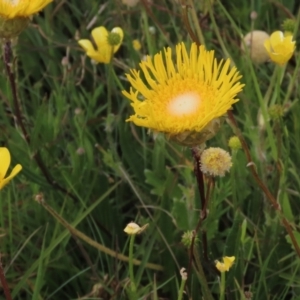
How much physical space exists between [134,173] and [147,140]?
0.38 feet

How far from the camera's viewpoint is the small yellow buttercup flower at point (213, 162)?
0.74 m

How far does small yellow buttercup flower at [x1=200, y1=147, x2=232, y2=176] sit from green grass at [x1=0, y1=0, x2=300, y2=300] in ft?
0.50

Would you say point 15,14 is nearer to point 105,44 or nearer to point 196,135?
point 105,44

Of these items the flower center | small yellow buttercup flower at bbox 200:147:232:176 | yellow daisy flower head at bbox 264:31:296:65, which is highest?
the flower center

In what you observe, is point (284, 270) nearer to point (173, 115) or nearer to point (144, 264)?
point (144, 264)

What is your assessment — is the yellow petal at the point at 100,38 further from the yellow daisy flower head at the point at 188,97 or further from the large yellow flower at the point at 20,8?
the yellow daisy flower head at the point at 188,97

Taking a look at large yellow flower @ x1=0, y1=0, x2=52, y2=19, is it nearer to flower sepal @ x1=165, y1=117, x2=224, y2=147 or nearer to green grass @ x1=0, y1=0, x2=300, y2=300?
green grass @ x1=0, y1=0, x2=300, y2=300

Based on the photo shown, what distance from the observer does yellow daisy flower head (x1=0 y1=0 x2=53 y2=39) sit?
36.8 inches

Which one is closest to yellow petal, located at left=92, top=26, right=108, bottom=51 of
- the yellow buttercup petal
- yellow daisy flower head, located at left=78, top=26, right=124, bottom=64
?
yellow daisy flower head, located at left=78, top=26, right=124, bottom=64

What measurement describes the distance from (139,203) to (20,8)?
1.42ft

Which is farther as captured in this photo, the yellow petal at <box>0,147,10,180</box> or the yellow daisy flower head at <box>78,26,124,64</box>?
the yellow daisy flower head at <box>78,26,124,64</box>

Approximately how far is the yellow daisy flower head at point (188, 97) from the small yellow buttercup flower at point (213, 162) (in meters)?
0.03

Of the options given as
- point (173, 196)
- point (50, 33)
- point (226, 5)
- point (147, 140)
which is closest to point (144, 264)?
point (173, 196)

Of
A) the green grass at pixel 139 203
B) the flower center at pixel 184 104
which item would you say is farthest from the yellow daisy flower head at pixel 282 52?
the flower center at pixel 184 104
